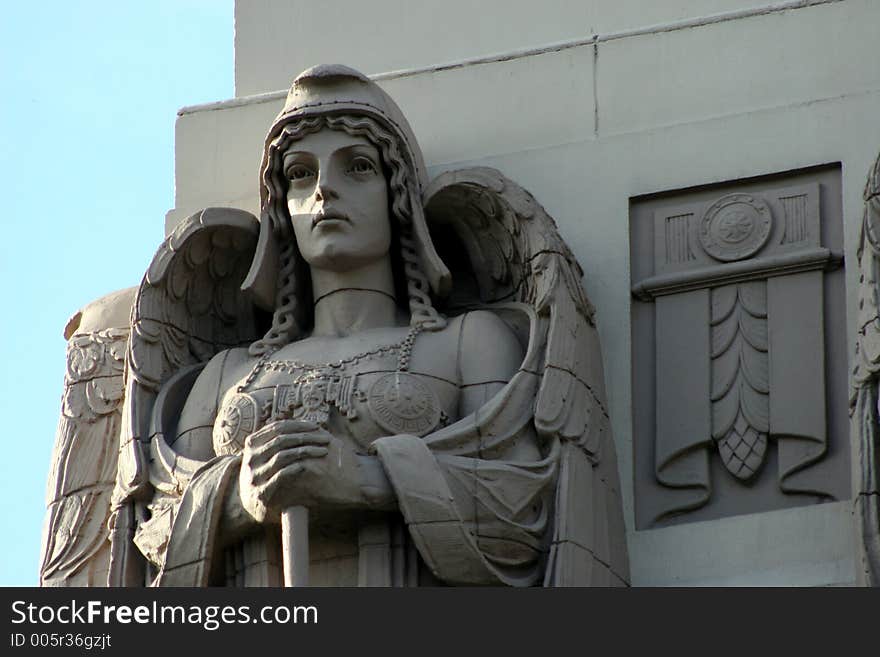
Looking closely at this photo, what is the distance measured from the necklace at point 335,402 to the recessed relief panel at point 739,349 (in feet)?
3.41

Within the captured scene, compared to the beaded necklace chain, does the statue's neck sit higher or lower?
higher

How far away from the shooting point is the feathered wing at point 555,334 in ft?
48.1

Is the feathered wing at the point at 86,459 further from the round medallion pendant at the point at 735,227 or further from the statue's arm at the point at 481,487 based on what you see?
the round medallion pendant at the point at 735,227

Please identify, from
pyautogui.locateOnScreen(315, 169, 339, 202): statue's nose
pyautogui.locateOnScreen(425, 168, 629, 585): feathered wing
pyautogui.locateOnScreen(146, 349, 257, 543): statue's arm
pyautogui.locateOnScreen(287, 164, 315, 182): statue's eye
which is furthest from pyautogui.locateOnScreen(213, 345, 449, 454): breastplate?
pyautogui.locateOnScreen(287, 164, 315, 182): statue's eye

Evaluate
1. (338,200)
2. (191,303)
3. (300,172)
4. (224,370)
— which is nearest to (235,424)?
(224,370)

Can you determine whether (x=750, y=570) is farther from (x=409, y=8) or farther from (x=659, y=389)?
(x=409, y=8)

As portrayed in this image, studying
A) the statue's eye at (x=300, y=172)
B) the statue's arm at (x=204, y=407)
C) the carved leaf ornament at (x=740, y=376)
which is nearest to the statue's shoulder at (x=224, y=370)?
the statue's arm at (x=204, y=407)

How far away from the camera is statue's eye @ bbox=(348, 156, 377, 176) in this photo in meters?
15.4

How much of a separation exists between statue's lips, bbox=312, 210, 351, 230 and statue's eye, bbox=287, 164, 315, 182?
21 cm

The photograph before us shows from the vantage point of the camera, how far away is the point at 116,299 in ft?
53.2

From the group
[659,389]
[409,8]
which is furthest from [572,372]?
[409,8]

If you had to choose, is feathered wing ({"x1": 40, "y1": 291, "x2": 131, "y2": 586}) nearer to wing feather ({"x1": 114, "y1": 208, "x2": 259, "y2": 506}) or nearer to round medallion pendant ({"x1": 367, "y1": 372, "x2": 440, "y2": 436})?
wing feather ({"x1": 114, "y1": 208, "x2": 259, "y2": 506})

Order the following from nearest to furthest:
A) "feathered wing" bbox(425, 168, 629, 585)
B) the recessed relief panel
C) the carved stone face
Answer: "feathered wing" bbox(425, 168, 629, 585) → the recessed relief panel → the carved stone face

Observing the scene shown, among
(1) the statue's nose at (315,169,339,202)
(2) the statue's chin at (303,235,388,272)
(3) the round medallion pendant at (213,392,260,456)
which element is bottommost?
(3) the round medallion pendant at (213,392,260,456)
